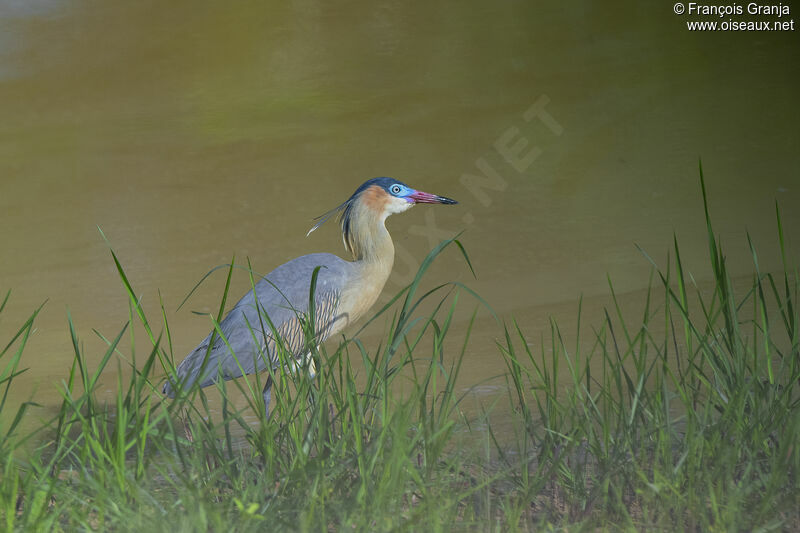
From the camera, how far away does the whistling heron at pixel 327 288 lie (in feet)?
6.28

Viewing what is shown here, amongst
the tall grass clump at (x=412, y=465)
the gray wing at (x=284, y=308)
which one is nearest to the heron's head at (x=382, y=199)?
the gray wing at (x=284, y=308)

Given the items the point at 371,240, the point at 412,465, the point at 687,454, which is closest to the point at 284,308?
the point at 371,240

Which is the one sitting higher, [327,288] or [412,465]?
[327,288]

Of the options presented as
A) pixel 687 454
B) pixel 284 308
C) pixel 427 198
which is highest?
pixel 427 198

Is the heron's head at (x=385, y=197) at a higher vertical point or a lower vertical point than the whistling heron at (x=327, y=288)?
higher

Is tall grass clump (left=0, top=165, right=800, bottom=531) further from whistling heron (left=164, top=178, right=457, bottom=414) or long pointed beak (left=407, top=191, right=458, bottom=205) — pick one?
long pointed beak (left=407, top=191, right=458, bottom=205)

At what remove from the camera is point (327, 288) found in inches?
77.8

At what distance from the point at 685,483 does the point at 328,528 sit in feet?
1.50

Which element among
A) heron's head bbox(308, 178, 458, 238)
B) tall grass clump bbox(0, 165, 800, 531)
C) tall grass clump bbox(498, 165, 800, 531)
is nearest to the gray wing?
heron's head bbox(308, 178, 458, 238)

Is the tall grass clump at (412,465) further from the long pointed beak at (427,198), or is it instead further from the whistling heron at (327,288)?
the long pointed beak at (427,198)

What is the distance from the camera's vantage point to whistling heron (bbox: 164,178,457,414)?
191 centimetres

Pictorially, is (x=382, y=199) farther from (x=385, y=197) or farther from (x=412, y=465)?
(x=412, y=465)

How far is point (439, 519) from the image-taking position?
1117 millimetres

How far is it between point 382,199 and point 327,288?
26 centimetres
